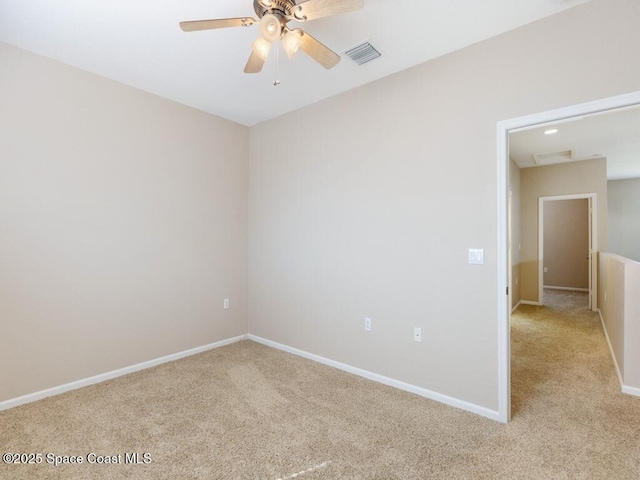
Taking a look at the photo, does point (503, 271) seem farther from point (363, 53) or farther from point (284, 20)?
point (284, 20)

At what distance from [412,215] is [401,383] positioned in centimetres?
143

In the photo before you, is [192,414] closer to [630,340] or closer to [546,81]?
[546,81]

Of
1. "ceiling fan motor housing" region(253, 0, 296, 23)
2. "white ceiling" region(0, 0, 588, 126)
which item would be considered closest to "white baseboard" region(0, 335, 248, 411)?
"white ceiling" region(0, 0, 588, 126)

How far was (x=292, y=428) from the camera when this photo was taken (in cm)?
212

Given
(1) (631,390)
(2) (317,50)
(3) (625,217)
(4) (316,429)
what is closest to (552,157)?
(3) (625,217)

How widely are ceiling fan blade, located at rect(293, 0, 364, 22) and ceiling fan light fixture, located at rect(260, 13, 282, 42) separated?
11cm

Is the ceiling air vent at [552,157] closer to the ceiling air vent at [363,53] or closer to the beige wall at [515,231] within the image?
the beige wall at [515,231]

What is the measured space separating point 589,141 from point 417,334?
4.02m

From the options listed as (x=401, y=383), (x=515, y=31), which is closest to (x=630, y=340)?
(x=401, y=383)

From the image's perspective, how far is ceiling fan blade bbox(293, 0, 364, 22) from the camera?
154 cm

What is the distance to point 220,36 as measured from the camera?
2.23 meters

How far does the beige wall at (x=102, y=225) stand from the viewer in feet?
7.93

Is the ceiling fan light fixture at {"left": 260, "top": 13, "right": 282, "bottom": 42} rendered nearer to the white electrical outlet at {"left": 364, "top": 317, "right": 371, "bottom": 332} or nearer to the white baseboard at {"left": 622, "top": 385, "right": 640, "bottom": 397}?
the white electrical outlet at {"left": 364, "top": 317, "right": 371, "bottom": 332}

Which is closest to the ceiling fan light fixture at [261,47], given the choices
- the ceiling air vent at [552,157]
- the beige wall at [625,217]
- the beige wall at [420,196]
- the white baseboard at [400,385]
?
the beige wall at [420,196]
